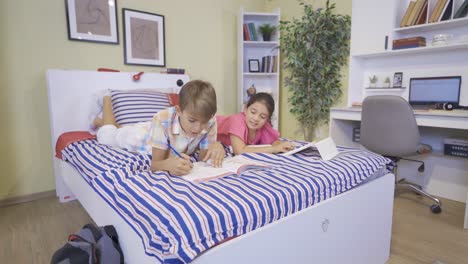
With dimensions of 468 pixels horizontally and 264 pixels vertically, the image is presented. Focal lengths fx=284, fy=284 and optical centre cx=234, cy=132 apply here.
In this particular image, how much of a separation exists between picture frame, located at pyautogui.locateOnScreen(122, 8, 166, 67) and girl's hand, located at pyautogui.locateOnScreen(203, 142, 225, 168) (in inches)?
65.1

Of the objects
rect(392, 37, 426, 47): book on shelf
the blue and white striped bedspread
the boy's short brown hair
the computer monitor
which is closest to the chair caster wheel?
the computer monitor

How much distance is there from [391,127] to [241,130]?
1.22 m

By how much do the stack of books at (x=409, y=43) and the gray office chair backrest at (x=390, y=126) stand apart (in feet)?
2.07

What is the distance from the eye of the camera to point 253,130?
1.56m

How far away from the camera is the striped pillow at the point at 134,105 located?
1880 mm

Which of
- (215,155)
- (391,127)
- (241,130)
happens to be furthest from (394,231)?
(215,155)

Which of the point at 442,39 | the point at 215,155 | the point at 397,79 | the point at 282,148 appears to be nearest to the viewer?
the point at 215,155

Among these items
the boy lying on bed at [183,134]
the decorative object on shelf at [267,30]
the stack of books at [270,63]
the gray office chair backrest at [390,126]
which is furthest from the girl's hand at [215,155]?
the decorative object on shelf at [267,30]

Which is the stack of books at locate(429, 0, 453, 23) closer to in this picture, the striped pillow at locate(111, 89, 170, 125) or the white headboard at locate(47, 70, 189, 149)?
the striped pillow at locate(111, 89, 170, 125)

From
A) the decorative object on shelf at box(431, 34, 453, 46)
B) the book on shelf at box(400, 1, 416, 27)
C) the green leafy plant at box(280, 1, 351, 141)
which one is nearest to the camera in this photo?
the decorative object on shelf at box(431, 34, 453, 46)

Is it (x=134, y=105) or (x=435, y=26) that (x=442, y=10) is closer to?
(x=435, y=26)

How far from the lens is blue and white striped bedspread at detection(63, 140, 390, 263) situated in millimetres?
658

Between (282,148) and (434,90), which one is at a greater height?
(434,90)

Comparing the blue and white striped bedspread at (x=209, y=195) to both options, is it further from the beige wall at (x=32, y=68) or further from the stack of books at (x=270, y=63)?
the stack of books at (x=270, y=63)
